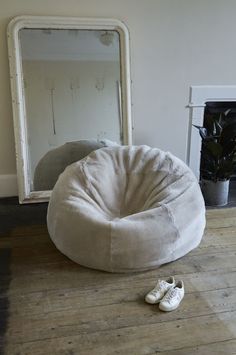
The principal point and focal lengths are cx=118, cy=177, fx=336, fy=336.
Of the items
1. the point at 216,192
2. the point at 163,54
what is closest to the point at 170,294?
the point at 216,192

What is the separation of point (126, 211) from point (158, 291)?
0.71 metres

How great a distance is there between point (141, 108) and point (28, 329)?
2.23 m

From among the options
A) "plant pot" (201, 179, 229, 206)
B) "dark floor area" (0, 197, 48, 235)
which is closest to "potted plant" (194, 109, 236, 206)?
"plant pot" (201, 179, 229, 206)

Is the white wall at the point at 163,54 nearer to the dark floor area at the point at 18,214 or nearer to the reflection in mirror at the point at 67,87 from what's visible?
the reflection in mirror at the point at 67,87

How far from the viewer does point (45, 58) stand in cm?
291

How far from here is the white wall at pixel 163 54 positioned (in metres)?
2.91

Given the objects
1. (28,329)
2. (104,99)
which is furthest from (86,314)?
(104,99)

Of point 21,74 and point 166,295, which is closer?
point 166,295

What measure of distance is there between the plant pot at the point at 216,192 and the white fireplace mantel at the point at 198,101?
45 cm

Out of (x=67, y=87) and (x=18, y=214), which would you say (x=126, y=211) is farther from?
(x=67, y=87)

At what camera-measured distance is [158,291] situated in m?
1.79

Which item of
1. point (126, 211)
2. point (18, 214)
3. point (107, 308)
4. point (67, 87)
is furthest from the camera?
point (67, 87)

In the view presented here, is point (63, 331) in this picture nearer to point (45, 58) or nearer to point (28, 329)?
point (28, 329)

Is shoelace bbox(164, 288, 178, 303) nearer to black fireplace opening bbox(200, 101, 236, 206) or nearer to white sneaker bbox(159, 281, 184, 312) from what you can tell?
white sneaker bbox(159, 281, 184, 312)
